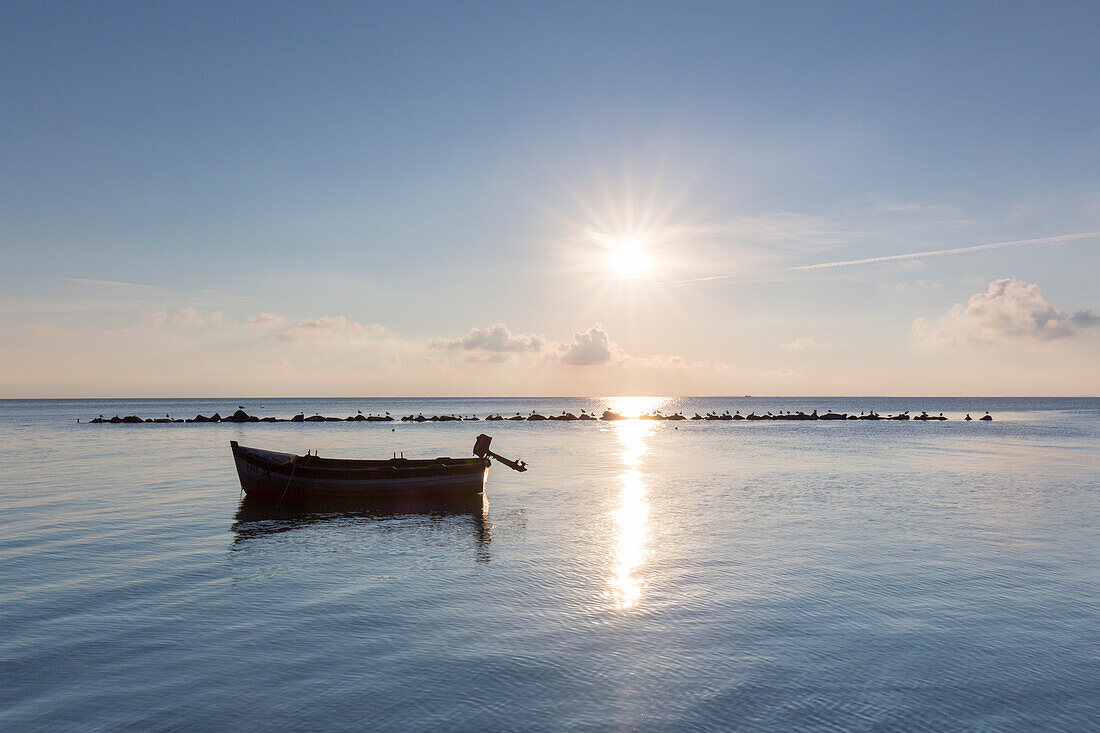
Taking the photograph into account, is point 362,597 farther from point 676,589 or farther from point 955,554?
point 955,554

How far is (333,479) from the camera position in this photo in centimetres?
3525

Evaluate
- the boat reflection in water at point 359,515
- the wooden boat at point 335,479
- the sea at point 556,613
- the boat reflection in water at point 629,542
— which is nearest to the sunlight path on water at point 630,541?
the boat reflection in water at point 629,542

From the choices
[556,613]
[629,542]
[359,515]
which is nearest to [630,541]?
[629,542]

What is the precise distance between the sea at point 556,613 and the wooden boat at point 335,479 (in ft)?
3.84

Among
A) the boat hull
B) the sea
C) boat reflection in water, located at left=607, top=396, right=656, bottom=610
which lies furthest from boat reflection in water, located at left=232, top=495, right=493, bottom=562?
boat reflection in water, located at left=607, top=396, right=656, bottom=610

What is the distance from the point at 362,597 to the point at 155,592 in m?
5.99

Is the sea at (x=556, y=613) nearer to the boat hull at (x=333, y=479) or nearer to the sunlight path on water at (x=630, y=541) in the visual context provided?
the sunlight path on water at (x=630, y=541)

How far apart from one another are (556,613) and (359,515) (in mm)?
18558

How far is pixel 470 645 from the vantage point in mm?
14930

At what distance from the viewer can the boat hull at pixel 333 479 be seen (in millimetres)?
35125

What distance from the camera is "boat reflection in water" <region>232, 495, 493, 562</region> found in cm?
2894

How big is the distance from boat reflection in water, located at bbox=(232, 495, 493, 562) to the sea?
0.89 ft

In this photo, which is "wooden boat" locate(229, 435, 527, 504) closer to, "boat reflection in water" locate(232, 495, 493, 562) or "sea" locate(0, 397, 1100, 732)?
"boat reflection in water" locate(232, 495, 493, 562)

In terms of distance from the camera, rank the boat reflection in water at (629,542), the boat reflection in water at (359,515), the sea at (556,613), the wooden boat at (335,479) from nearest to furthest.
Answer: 1. the sea at (556,613)
2. the boat reflection in water at (629,542)
3. the boat reflection in water at (359,515)
4. the wooden boat at (335,479)
